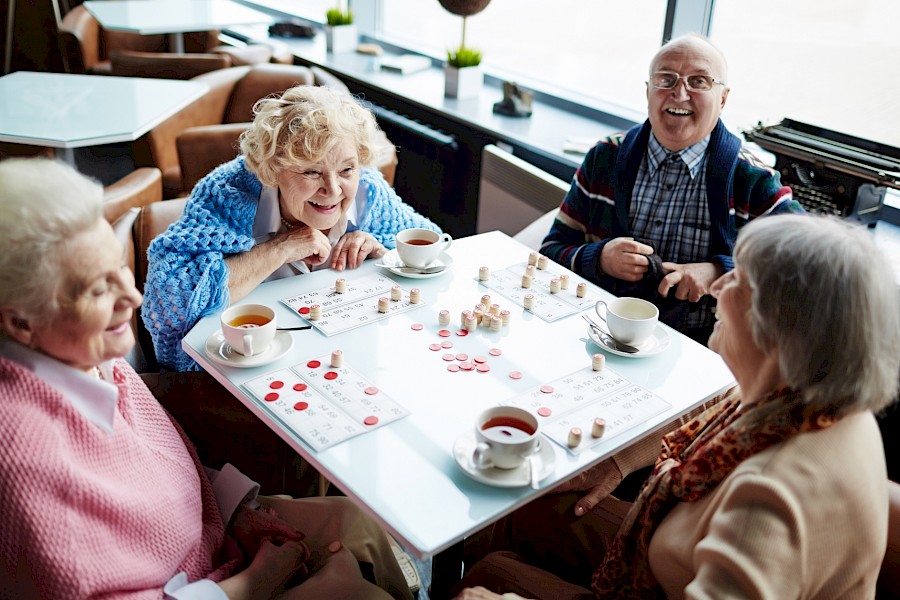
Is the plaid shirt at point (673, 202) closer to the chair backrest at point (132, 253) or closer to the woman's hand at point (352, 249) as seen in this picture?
the woman's hand at point (352, 249)

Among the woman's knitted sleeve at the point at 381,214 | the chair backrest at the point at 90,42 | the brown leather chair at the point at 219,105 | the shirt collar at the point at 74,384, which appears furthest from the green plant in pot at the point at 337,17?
the shirt collar at the point at 74,384

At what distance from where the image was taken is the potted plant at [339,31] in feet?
15.4

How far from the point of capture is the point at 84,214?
3.96ft

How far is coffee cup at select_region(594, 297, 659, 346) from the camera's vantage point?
172 cm

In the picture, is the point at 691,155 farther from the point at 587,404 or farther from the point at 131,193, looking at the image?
the point at 131,193

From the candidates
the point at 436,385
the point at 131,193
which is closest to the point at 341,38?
the point at 131,193

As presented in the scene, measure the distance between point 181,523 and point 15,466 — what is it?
1.15 feet

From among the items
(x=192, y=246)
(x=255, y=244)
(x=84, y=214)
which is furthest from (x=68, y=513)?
(x=255, y=244)

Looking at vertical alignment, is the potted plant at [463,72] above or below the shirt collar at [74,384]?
above

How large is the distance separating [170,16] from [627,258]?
3.86 metres

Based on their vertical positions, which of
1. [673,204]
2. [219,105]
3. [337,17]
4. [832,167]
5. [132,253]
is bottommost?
[132,253]

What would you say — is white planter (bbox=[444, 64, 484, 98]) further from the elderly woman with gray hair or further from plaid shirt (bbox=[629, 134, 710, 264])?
the elderly woman with gray hair

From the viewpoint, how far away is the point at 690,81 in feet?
7.16

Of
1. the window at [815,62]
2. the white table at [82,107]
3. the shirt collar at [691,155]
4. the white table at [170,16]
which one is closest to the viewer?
the shirt collar at [691,155]
